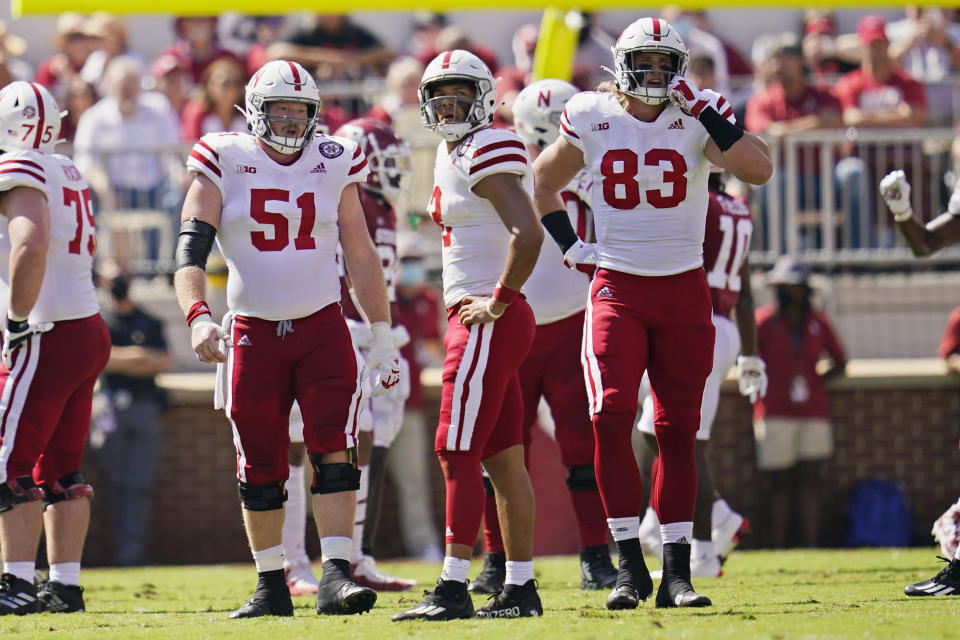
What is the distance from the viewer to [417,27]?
14758mm

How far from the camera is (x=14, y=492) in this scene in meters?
6.61

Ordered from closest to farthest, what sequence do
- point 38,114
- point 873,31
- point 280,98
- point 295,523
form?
point 280,98, point 38,114, point 295,523, point 873,31

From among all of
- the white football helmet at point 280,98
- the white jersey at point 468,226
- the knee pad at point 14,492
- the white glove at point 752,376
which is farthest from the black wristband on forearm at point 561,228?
the knee pad at point 14,492

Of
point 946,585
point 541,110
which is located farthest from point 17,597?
point 946,585

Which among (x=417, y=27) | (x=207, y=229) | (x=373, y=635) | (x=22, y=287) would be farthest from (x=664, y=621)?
(x=417, y=27)

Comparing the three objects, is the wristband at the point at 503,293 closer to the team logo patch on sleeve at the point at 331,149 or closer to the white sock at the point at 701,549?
the team logo patch on sleeve at the point at 331,149

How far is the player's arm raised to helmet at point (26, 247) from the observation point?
645cm

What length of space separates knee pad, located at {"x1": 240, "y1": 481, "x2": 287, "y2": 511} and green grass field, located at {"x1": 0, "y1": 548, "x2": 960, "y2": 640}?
44 centimetres

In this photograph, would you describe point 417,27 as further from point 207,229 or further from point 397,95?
point 207,229

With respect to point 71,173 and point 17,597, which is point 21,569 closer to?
point 17,597

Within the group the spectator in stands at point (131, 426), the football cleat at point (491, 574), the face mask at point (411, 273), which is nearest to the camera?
the football cleat at point (491, 574)

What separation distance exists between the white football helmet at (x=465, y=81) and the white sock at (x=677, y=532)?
1.73 meters

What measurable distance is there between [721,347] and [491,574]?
178 cm

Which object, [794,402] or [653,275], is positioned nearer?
[653,275]
